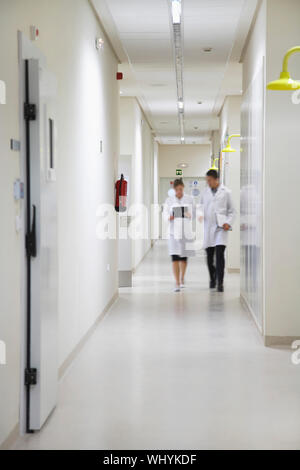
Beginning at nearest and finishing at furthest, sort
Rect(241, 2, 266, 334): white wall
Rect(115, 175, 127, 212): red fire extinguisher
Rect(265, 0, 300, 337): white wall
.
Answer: Rect(265, 0, 300, 337): white wall → Rect(241, 2, 266, 334): white wall → Rect(115, 175, 127, 212): red fire extinguisher

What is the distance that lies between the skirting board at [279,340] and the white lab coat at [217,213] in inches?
158

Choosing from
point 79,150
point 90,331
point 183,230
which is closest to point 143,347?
point 90,331

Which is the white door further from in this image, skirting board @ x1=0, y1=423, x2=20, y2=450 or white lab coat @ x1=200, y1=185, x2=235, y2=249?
white lab coat @ x1=200, y1=185, x2=235, y2=249

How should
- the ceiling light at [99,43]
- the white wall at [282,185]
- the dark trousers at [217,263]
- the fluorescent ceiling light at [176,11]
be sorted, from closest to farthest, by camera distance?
1. the white wall at [282,185]
2. the fluorescent ceiling light at [176,11]
3. the ceiling light at [99,43]
4. the dark trousers at [217,263]

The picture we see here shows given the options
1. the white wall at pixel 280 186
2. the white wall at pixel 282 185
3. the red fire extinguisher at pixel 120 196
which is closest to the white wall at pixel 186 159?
the red fire extinguisher at pixel 120 196

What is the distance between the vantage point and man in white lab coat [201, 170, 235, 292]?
10.5 meters

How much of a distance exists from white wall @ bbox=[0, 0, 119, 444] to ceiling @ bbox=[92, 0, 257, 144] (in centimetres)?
35

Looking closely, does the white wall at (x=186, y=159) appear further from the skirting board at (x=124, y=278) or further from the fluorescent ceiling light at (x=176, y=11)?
the fluorescent ceiling light at (x=176, y=11)

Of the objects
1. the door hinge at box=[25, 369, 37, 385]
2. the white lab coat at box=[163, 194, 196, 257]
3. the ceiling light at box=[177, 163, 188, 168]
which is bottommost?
the door hinge at box=[25, 369, 37, 385]

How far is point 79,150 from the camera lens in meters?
6.30

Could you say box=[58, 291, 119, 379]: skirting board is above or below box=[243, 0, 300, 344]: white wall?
below

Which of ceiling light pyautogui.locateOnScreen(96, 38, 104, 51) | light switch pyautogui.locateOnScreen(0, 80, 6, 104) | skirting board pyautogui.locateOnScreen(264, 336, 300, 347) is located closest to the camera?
light switch pyautogui.locateOnScreen(0, 80, 6, 104)

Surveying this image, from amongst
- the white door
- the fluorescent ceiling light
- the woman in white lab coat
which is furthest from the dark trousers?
the white door

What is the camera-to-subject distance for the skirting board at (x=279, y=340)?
650cm
